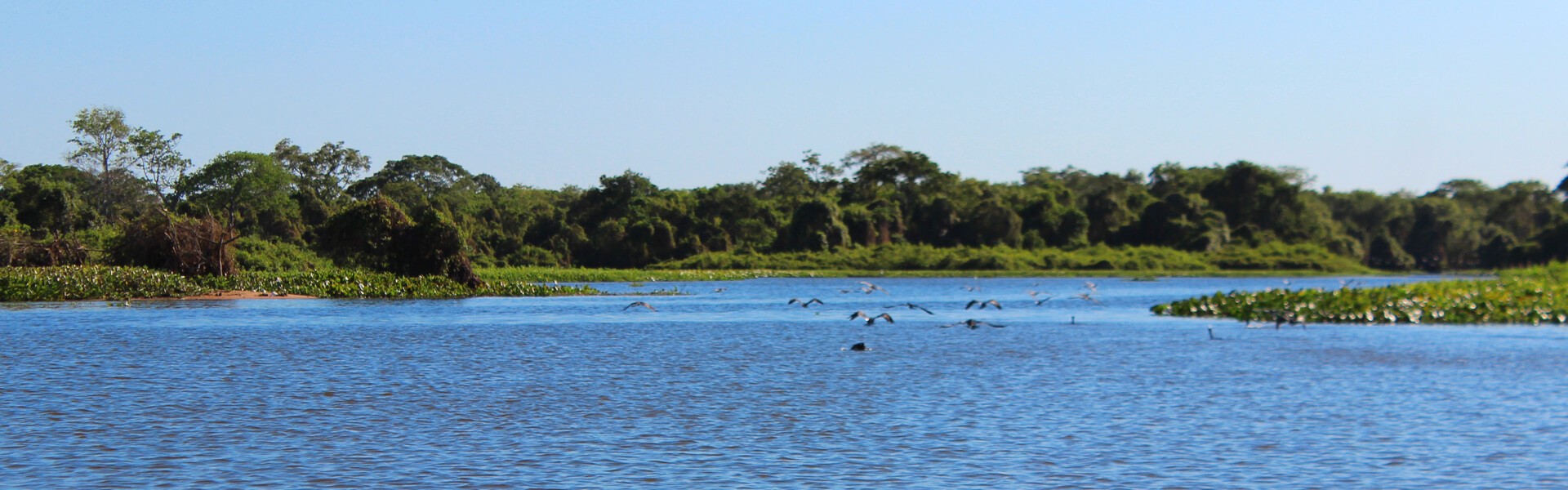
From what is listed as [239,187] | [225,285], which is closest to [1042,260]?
[239,187]

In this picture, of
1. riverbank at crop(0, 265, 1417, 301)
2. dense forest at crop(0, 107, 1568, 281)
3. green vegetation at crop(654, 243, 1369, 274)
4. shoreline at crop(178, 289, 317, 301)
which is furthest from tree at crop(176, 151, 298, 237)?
green vegetation at crop(654, 243, 1369, 274)

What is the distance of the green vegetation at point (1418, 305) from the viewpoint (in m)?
40.4

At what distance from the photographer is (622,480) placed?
1376 cm


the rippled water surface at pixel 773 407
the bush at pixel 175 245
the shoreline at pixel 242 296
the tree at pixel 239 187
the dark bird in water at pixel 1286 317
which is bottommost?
the rippled water surface at pixel 773 407

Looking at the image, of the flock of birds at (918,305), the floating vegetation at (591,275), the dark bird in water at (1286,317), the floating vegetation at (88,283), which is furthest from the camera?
the floating vegetation at (591,275)

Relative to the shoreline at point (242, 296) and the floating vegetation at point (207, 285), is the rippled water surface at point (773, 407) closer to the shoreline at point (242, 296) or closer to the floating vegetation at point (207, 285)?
the floating vegetation at point (207, 285)

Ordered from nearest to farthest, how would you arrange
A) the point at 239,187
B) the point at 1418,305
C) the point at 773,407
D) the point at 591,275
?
the point at 773,407, the point at 1418,305, the point at 239,187, the point at 591,275

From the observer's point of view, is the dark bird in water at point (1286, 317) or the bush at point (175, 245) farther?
the bush at point (175, 245)

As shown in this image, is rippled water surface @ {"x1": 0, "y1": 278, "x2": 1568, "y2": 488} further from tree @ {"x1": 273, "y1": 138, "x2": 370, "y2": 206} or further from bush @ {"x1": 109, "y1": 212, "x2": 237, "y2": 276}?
tree @ {"x1": 273, "y1": 138, "x2": 370, "y2": 206}

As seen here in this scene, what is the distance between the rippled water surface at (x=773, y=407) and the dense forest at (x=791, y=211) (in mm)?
31712

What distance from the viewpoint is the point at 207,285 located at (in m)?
53.8

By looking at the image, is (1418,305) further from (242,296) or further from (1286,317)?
(242,296)

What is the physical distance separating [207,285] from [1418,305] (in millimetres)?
41779

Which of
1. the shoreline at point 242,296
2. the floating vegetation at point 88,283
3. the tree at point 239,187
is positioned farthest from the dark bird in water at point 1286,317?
the tree at point 239,187
